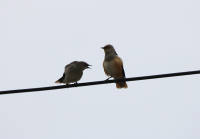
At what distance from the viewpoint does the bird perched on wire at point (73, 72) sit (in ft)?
23.0

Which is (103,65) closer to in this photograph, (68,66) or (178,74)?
(68,66)

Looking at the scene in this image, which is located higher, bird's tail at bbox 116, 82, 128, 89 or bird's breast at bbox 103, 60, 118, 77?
bird's breast at bbox 103, 60, 118, 77

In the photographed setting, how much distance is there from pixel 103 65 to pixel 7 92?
3.54 m

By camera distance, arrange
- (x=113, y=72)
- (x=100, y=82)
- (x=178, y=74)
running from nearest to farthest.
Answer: (x=178, y=74) < (x=100, y=82) < (x=113, y=72)

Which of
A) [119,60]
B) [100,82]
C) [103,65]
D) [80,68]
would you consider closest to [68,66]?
[80,68]

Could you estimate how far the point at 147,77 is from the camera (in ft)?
13.4

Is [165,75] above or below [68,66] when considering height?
below

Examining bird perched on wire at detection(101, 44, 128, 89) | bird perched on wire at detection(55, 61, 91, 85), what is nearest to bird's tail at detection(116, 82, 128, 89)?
bird perched on wire at detection(101, 44, 128, 89)

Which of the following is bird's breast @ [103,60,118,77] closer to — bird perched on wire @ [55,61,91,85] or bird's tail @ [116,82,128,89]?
bird's tail @ [116,82,128,89]

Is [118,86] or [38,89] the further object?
[118,86]

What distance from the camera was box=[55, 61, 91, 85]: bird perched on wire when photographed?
7000 millimetres

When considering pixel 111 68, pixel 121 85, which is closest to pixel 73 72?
pixel 111 68

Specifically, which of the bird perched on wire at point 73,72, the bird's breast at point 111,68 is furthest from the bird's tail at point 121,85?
the bird perched on wire at point 73,72

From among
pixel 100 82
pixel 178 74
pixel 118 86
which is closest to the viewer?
pixel 178 74
